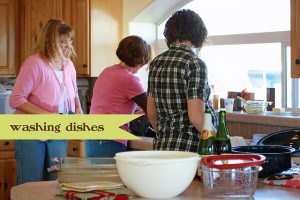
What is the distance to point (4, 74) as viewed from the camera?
518 cm

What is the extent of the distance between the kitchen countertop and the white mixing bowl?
53 mm

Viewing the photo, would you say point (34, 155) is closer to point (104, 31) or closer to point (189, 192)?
point (189, 192)

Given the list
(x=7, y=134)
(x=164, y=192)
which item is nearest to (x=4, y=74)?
(x=7, y=134)

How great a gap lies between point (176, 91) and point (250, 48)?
2057 millimetres

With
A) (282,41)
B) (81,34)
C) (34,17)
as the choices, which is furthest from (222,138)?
(34,17)

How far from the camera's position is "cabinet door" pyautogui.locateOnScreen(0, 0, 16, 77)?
5180 mm

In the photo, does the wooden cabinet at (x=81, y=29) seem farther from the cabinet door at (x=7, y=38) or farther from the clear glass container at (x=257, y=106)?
the clear glass container at (x=257, y=106)

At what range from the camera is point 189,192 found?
1655mm

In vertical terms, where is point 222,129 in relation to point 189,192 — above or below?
above

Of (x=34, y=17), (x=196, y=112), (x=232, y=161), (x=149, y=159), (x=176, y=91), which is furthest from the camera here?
(x=34, y=17)

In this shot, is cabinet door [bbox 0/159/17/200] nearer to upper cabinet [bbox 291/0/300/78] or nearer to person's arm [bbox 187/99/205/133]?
upper cabinet [bbox 291/0/300/78]

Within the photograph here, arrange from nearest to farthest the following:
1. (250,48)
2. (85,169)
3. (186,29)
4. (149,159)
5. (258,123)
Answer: (149,159) < (85,169) < (186,29) < (258,123) < (250,48)

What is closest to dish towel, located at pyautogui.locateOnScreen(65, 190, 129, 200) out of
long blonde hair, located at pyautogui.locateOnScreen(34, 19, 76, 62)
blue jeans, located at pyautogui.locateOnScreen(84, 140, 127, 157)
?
blue jeans, located at pyautogui.locateOnScreen(84, 140, 127, 157)

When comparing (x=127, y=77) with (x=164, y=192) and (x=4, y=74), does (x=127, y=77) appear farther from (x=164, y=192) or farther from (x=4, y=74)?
(x=4, y=74)
